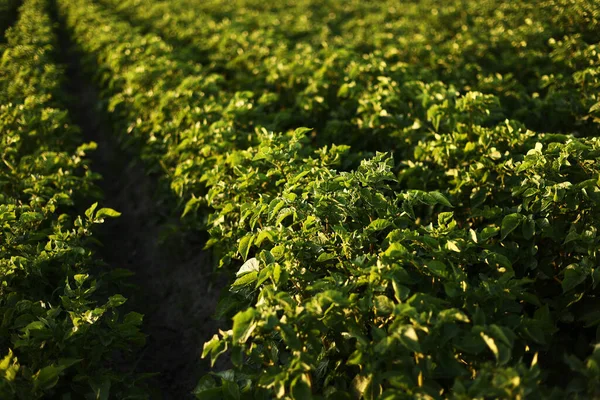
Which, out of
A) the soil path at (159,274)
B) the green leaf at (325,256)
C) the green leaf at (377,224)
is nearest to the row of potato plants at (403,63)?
the soil path at (159,274)

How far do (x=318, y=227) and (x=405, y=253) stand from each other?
50 cm

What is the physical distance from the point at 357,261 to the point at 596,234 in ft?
4.45

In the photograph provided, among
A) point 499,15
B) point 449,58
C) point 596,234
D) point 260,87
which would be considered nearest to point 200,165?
point 260,87

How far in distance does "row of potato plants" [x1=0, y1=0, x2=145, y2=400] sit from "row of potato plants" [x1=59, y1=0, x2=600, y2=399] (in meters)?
0.63

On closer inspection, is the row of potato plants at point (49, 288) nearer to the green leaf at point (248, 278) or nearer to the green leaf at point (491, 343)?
the green leaf at point (248, 278)

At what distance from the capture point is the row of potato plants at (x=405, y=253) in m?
2.05

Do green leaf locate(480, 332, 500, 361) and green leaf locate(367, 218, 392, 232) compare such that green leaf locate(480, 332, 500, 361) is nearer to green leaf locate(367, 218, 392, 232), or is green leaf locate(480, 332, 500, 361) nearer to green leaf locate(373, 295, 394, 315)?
green leaf locate(373, 295, 394, 315)

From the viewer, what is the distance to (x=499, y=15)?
23.4 ft

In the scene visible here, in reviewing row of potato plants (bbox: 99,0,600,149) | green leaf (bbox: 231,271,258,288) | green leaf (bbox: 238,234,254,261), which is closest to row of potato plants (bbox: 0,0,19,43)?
row of potato plants (bbox: 99,0,600,149)

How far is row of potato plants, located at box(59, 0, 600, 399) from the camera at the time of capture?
6.73 feet

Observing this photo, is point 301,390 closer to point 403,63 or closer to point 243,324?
point 243,324

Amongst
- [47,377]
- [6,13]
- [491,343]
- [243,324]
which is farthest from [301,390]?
[6,13]

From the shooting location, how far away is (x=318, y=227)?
263cm

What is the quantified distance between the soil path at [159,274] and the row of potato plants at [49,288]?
1.03 ft
